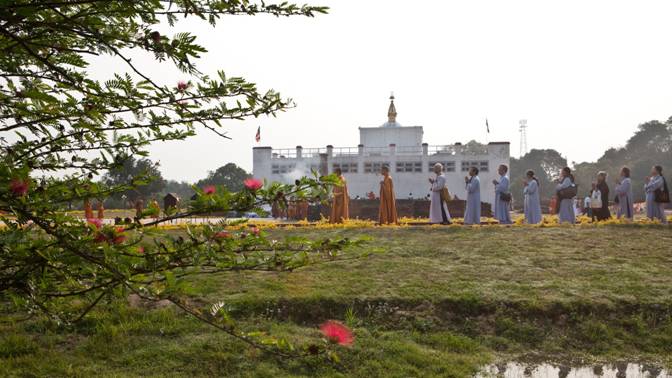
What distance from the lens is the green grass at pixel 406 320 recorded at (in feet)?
14.7

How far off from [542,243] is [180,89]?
25.7 feet

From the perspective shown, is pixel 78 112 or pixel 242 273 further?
pixel 242 273

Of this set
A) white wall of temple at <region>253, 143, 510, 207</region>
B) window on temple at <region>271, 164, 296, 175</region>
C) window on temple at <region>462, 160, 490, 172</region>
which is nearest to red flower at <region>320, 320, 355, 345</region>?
white wall of temple at <region>253, 143, 510, 207</region>

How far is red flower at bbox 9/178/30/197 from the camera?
1.95 meters

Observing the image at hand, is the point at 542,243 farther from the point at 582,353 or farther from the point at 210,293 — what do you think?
the point at 210,293

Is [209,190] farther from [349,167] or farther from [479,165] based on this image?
[349,167]

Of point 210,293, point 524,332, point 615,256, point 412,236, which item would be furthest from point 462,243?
point 210,293

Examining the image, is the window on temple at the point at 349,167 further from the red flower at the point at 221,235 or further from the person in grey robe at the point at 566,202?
the red flower at the point at 221,235

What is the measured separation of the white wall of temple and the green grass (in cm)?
2735

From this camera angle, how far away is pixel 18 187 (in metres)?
1.95

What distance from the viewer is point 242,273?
684 cm

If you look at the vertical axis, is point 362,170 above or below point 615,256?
above

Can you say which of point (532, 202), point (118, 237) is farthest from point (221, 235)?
point (532, 202)

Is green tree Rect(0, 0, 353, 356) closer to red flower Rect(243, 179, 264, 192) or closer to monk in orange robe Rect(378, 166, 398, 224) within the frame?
red flower Rect(243, 179, 264, 192)
